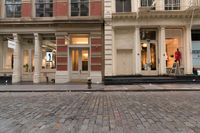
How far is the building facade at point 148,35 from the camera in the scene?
2091cm

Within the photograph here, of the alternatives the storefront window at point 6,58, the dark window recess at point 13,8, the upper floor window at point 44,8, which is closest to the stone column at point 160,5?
the upper floor window at point 44,8

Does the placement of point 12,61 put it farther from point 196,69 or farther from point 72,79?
point 196,69

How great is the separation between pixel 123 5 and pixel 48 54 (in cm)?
839

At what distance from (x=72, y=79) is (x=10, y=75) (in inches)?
226

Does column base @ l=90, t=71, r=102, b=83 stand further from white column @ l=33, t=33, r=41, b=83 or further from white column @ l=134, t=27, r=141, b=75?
white column @ l=33, t=33, r=41, b=83

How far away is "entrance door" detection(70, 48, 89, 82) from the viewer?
22.4 m

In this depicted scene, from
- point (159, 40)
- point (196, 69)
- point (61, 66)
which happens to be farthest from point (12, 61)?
point (196, 69)

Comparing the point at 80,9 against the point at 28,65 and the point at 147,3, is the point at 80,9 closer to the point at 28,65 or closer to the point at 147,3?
the point at 147,3

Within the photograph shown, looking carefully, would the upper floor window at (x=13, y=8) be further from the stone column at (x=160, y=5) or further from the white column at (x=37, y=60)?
the stone column at (x=160, y=5)

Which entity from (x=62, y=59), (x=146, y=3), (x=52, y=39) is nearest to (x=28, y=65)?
(x=52, y=39)

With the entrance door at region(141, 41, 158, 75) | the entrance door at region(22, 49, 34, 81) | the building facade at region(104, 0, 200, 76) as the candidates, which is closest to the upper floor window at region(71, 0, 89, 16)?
the building facade at region(104, 0, 200, 76)

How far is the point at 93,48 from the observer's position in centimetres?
2170

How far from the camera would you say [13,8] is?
904 inches

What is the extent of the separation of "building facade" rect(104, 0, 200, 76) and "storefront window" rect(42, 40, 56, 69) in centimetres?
537
